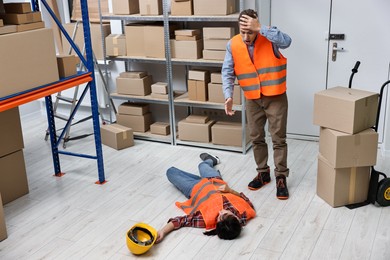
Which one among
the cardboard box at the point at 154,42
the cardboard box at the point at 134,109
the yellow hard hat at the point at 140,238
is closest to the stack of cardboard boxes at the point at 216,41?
the cardboard box at the point at 154,42

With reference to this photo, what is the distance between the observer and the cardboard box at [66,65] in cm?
376

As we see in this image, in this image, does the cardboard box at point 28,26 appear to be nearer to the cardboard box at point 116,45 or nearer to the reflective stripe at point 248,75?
the reflective stripe at point 248,75

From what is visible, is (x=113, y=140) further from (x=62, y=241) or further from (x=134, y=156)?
(x=62, y=241)

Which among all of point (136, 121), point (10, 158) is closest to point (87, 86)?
point (10, 158)

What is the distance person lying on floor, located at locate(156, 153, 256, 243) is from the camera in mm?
3277

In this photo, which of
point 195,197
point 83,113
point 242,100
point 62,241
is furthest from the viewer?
point 83,113

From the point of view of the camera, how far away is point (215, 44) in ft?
15.4

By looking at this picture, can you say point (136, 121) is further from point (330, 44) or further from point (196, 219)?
point (330, 44)

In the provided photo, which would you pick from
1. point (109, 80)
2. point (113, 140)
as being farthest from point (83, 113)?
point (113, 140)

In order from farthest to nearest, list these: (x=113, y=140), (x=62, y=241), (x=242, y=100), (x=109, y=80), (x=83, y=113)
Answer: (x=83, y=113) → (x=109, y=80) → (x=113, y=140) → (x=242, y=100) → (x=62, y=241)

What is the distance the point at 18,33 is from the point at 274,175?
97.4 inches

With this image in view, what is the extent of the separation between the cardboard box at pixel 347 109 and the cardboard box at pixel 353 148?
0.05m

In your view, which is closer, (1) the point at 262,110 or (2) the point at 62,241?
(2) the point at 62,241

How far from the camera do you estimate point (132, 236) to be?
3160 millimetres
